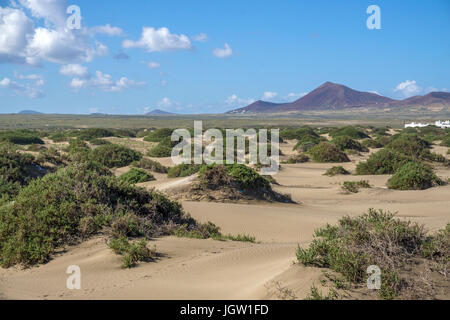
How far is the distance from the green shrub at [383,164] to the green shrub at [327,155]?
5.08 meters

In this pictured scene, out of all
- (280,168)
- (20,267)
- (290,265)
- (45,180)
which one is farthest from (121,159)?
(290,265)

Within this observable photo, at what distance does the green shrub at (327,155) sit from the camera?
2510 centimetres

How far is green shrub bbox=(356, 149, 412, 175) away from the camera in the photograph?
1928 centimetres

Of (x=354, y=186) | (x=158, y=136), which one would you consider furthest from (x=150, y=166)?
(x=158, y=136)

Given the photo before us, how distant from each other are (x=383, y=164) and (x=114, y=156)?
1379 centimetres

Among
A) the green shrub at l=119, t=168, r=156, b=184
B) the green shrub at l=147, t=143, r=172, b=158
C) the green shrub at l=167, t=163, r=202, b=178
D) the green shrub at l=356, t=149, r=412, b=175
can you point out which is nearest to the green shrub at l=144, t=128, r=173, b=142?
the green shrub at l=147, t=143, r=172, b=158

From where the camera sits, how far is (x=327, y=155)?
83.0 ft

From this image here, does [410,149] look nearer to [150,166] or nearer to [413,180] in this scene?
[413,180]

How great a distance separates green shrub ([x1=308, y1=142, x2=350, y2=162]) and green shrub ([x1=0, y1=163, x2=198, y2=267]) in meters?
18.0

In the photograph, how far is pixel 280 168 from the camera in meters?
22.0

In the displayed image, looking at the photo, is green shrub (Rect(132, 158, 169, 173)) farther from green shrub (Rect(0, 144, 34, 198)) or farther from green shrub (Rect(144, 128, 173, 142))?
green shrub (Rect(144, 128, 173, 142))

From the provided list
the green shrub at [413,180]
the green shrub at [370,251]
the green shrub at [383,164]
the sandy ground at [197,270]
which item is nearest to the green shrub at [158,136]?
the green shrub at [383,164]

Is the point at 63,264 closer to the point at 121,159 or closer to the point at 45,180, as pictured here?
the point at 45,180
